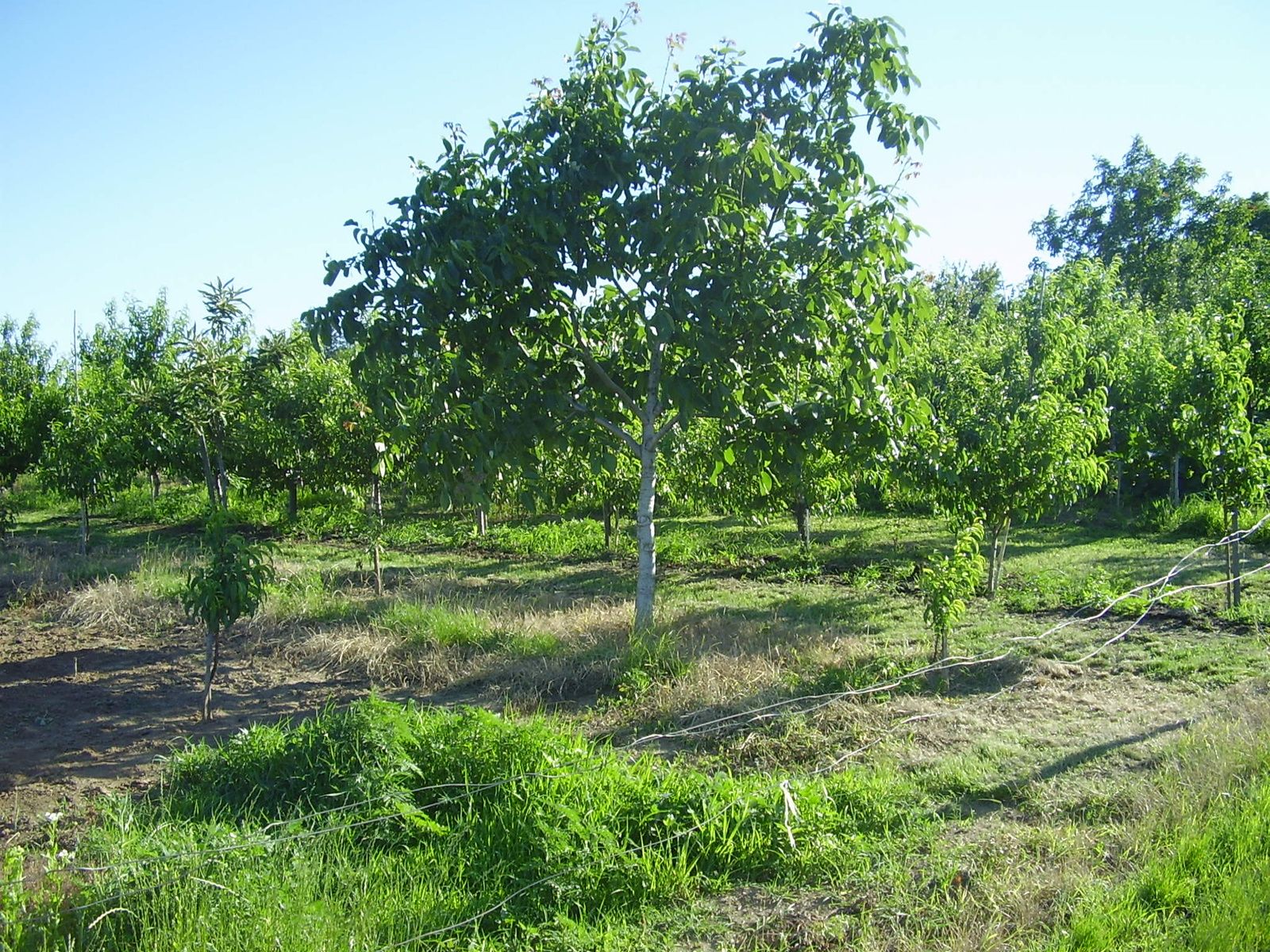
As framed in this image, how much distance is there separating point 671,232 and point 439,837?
418 cm

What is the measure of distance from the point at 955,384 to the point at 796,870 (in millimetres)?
A: 8975

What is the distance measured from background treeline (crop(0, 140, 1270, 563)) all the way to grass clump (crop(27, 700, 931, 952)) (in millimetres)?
2575

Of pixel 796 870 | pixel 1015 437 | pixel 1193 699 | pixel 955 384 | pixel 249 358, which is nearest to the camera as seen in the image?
pixel 796 870

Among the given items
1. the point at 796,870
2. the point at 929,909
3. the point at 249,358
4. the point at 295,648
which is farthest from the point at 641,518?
the point at 249,358

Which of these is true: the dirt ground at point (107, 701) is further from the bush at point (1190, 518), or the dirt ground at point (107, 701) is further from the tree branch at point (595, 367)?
the bush at point (1190, 518)

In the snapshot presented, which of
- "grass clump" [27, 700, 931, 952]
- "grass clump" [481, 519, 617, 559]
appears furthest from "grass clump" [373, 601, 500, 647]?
"grass clump" [481, 519, 617, 559]

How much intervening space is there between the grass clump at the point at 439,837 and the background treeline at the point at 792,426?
2575 millimetres

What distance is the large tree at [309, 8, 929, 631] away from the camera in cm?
670

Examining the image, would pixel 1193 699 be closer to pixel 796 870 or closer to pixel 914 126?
pixel 796 870

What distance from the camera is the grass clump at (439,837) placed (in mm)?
3611

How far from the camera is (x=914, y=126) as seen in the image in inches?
272

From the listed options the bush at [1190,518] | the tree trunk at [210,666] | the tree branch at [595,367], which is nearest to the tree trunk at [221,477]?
the tree trunk at [210,666]

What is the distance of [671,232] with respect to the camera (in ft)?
21.2

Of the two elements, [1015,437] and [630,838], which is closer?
[630,838]
